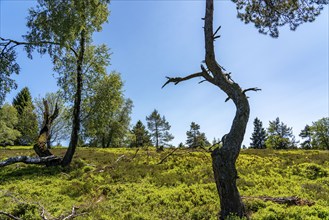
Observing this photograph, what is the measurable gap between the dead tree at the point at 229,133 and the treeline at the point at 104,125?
528 mm

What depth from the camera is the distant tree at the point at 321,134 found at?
79.2 metres

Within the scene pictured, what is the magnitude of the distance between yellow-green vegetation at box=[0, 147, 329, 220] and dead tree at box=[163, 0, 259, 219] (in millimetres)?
1297

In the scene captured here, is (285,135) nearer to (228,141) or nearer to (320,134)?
(320,134)

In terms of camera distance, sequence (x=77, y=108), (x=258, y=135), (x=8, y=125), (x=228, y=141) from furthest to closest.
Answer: (x=258, y=135) < (x=8, y=125) < (x=77, y=108) < (x=228, y=141)

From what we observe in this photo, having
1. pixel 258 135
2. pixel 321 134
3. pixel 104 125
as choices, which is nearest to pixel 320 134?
pixel 321 134

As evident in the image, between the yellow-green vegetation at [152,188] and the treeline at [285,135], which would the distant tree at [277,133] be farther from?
the yellow-green vegetation at [152,188]

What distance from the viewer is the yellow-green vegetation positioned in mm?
9867

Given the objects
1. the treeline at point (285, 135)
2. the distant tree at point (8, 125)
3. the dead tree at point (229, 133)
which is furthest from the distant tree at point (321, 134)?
the dead tree at point (229, 133)

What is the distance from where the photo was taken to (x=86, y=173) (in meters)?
17.1

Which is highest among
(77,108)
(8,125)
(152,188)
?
(8,125)

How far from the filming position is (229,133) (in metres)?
8.84

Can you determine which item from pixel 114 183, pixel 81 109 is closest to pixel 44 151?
pixel 81 109

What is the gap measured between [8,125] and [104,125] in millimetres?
38956

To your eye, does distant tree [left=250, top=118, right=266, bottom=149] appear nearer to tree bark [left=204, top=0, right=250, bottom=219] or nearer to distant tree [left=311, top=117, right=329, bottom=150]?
distant tree [left=311, top=117, right=329, bottom=150]
